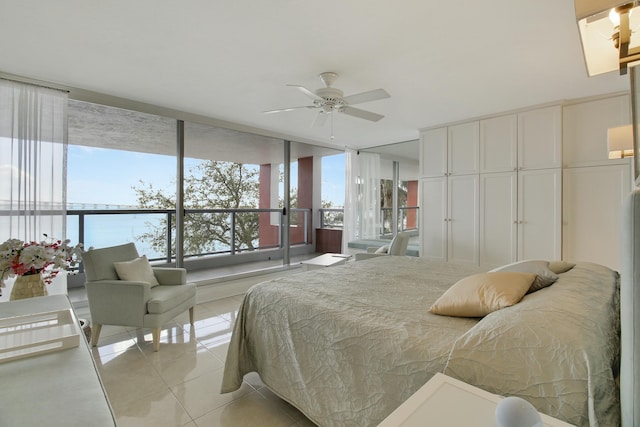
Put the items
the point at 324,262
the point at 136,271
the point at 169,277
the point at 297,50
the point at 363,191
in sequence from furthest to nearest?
the point at 363,191 → the point at 324,262 → the point at 169,277 → the point at 136,271 → the point at 297,50

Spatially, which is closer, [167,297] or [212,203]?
[167,297]

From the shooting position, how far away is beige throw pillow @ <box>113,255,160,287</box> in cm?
272

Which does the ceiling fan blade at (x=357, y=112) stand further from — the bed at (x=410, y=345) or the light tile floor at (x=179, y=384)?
the light tile floor at (x=179, y=384)

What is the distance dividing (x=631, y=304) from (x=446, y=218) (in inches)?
156

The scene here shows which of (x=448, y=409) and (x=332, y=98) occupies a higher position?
(x=332, y=98)

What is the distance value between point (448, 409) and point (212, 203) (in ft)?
17.5

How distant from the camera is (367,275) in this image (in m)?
2.31

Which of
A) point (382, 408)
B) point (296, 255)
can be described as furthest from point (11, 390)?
point (296, 255)

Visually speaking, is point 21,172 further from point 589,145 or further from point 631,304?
point 589,145

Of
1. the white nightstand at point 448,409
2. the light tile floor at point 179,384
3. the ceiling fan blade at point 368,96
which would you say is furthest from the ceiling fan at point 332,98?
the light tile floor at point 179,384

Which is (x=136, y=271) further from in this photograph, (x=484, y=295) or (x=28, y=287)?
(x=484, y=295)

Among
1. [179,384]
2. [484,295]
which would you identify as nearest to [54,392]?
[179,384]

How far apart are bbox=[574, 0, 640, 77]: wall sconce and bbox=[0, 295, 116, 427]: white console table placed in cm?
193

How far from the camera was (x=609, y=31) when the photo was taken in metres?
1.10
